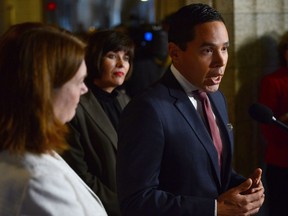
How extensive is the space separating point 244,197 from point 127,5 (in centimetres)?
2027

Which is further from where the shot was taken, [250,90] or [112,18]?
[112,18]

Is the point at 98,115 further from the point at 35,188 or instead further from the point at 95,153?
the point at 35,188

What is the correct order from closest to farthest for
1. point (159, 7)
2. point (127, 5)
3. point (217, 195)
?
point (217, 195), point (159, 7), point (127, 5)

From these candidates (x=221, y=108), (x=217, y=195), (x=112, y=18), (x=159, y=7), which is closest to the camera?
(x=217, y=195)

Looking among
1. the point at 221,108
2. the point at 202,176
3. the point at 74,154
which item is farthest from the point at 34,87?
the point at 74,154

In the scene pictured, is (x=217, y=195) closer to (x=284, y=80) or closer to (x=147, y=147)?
(x=147, y=147)

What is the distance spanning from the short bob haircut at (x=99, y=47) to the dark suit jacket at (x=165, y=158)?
3.89ft

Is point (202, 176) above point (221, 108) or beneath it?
beneath

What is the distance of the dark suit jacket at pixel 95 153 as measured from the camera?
2.93m

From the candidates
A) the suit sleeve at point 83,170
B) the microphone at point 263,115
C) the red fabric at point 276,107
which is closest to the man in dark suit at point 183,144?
the microphone at point 263,115

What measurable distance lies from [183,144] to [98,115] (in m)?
1.06

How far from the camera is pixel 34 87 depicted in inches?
61.3

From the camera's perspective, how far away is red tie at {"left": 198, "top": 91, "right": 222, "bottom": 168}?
7.53ft

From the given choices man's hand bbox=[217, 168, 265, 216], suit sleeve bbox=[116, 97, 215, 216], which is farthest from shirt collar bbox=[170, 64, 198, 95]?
man's hand bbox=[217, 168, 265, 216]
